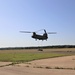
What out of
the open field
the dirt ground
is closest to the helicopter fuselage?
the open field

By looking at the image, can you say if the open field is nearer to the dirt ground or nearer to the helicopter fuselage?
the dirt ground

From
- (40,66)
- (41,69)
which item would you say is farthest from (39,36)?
(41,69)

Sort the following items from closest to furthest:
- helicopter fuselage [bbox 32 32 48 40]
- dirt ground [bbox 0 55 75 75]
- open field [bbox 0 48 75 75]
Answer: dirt ground [bbox 0 55 75 75]
open field [bbox 0 48 75 75]
helicopter fuselage [bbox 32 32 48 40]

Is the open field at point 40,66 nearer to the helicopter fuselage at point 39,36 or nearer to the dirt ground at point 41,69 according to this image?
the dirt ground at point 41,69

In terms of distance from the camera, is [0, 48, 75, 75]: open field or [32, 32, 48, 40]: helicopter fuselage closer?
[0, 48, 75, 75]: open field

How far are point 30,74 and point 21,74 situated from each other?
2.10ft

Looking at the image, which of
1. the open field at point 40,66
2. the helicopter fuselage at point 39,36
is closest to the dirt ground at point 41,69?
the open field at point 40,66

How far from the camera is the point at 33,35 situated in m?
80.4

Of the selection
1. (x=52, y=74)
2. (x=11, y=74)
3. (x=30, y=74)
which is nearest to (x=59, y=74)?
(x=52, y=74)

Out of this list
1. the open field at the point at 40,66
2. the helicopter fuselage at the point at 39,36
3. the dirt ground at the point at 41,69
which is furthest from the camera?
the helicopter fuselage at the point at 39,36

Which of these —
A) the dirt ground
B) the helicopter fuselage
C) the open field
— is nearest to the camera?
the dirt ground

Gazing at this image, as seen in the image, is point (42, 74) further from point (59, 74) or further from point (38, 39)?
point (38, 39)

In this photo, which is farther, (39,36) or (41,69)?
(39,36)

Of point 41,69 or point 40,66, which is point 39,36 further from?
point 41,69
